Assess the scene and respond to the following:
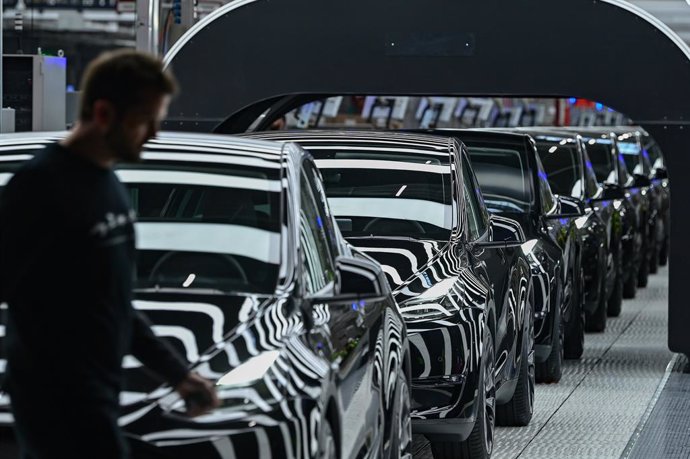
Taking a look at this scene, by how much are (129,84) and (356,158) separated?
18.2ft

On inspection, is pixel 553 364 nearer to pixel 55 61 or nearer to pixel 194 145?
pixel 55 61

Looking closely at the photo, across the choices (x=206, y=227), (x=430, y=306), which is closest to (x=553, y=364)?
(x=430, y=306)

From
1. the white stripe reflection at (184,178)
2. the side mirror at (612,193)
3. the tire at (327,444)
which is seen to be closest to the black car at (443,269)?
the white stripe reflection at (184,178)

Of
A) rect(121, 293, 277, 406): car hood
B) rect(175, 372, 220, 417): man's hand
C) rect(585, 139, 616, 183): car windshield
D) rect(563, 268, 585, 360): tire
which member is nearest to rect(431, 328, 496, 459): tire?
rect(121, 293, 277, 406): car hood

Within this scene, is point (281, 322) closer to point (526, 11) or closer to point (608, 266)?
point (526, 11)

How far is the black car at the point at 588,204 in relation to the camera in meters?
15.7

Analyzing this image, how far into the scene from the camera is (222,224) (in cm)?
616

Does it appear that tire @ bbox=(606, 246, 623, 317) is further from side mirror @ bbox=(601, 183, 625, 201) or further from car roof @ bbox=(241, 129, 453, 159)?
car roof @ bbox=(241, 129, 453, 159)

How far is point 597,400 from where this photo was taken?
38.5 ft

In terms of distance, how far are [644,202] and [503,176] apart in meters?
9.41

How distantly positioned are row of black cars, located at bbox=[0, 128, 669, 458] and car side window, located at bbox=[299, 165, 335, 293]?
11 millimetres

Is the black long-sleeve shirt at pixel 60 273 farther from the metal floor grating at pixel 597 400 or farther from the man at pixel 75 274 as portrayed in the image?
the metal floor grating at pixel 597 400

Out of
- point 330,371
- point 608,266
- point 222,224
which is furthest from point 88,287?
point 608,266

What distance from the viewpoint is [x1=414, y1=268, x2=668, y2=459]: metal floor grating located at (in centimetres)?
970
